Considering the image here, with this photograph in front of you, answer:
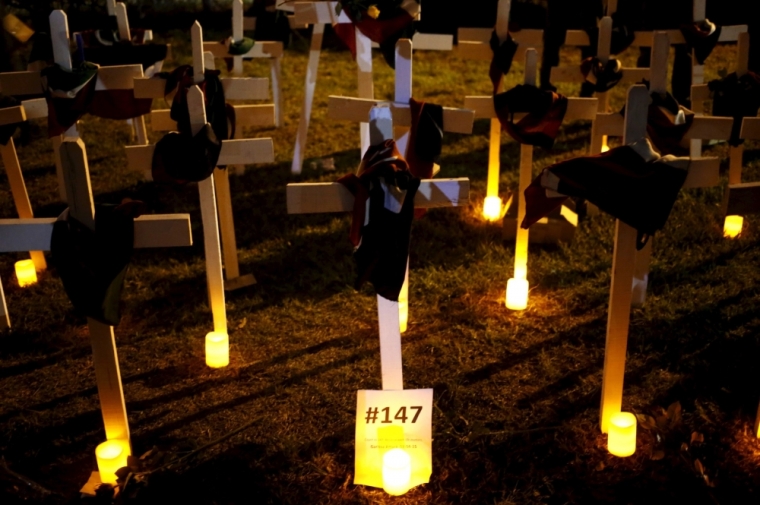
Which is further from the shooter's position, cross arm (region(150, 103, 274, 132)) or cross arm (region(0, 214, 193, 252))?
cross arm (region(150, 103, 274, 132))

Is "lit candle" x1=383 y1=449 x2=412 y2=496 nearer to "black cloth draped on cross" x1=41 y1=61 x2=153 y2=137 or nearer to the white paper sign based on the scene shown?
the white paper sign

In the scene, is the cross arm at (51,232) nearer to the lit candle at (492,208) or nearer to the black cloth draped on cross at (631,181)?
the black cloth draped on cross at (631,181)

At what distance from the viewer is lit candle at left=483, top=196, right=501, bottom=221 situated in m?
5.82

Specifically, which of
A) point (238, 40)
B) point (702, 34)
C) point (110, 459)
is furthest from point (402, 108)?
point (702, 34)

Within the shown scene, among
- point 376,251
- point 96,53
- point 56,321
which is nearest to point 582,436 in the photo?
point 376,251

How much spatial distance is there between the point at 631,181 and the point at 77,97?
2.88 meters

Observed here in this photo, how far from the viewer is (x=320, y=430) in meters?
3.54

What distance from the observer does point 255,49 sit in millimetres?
6570

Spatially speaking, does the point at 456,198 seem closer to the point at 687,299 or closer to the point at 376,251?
the point at 376,251

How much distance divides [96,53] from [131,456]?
154 inches

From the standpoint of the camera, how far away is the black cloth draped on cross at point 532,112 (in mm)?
4016

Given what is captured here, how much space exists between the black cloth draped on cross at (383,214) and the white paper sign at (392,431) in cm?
41

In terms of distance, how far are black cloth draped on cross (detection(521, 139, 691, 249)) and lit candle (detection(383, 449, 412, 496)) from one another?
3.94ft

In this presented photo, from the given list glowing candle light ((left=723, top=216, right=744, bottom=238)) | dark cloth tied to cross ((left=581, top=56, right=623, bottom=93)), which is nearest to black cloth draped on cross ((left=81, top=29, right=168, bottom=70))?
dark cloth tied to cross ((left=581, top=56, right=623, bottom=93))
